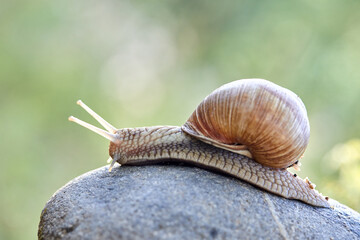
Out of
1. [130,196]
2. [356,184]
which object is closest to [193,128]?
[130,196]

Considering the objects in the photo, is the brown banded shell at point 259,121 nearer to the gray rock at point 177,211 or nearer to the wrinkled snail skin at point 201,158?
the wrinkled snail skin at point 201,158

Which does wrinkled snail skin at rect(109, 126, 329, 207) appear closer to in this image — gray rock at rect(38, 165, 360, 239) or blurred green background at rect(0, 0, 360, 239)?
gray rock at rect(38, 165, 360, 239)

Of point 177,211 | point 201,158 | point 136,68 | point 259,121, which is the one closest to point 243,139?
point 259,121

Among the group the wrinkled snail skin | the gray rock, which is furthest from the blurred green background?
the gray rock

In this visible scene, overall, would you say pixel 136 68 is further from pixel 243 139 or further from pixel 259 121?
pixel 259 121

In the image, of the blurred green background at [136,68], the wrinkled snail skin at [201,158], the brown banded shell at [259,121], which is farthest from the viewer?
the blurred green background at [136,68]

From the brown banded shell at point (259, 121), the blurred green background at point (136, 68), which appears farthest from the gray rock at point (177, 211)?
the blurred green background at point (136, 68)

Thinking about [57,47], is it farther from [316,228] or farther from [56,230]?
[316,228]
